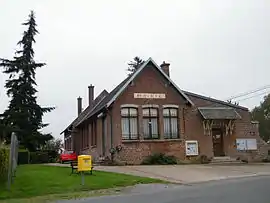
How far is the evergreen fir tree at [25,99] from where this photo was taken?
3975 centimetres

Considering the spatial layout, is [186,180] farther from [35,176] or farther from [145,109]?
[145,109]

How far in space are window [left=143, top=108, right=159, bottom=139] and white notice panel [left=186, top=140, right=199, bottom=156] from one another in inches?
104

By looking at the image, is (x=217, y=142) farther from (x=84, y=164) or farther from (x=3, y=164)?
(x=3, y=164)

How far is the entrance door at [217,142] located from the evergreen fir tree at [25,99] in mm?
15751

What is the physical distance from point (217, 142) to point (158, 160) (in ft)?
20.3

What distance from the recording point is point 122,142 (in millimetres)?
31453

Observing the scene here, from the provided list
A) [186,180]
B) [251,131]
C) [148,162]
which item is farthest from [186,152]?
[186,180]

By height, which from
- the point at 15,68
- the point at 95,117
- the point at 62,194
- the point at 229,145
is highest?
the point at 15,68

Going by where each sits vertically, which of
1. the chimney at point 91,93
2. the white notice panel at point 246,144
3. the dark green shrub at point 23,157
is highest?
the chimney at point 91,93

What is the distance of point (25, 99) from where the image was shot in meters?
40.9

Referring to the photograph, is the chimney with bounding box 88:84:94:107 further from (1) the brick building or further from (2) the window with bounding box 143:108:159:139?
(2) the window with bounding box 143:108:159:139

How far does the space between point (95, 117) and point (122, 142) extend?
5938mm

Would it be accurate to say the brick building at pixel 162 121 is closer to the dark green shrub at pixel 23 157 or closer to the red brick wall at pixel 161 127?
the red brick wall at pixel 161 127

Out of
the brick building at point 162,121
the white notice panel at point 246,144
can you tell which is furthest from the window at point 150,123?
the white notice panel at point 246,144
